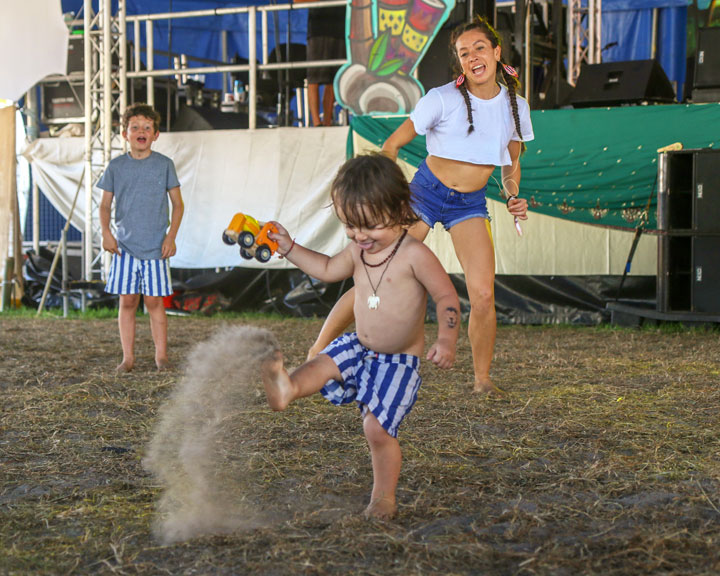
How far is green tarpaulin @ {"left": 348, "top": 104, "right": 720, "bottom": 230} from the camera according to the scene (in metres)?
7.53

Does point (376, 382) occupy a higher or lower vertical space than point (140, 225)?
lower

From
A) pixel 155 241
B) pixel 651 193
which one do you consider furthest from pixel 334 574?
pixel 651 193

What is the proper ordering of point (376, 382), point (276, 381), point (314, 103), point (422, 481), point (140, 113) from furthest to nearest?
point (314, 103), point (140, 113), point (422, 481), point (376, 382), point (276, 381)

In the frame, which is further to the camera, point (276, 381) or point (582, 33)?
point (582, 33)

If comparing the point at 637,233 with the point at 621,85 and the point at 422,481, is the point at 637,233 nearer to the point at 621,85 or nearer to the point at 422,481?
the point at 621,85

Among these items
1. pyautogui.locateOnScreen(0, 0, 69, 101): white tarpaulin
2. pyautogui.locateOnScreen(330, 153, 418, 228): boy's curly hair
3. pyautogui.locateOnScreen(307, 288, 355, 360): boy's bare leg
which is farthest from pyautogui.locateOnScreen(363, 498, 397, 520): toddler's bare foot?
pyautogui.locateOnScreen(0, 0, 69, 101): white tarpaulin

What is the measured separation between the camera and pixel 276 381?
234 centimetres

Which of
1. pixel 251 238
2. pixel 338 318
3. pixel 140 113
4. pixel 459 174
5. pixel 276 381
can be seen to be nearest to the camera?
pixel 276 381

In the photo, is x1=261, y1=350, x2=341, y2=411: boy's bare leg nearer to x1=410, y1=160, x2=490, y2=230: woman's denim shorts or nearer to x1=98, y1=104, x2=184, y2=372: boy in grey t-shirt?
x1=410, y1=160, x2=490, y2=230: woman's denim shorts

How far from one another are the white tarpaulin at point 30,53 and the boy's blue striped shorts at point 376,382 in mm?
7569

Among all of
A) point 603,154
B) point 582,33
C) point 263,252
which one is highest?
point 582,33

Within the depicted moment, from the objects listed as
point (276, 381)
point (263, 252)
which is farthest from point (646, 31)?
point (276, 381)

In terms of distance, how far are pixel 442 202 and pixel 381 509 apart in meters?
2.06

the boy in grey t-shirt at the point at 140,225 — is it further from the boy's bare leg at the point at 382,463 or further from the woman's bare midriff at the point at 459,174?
the boy's bare leg at the point at 382,463
